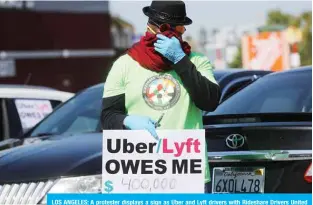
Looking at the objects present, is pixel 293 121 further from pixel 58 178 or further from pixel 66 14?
pixel 66 14

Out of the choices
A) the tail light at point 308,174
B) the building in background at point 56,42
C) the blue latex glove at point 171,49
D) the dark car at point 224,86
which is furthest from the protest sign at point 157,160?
the building in background at point 56,42

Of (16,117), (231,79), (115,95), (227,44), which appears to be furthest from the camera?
(227,44)

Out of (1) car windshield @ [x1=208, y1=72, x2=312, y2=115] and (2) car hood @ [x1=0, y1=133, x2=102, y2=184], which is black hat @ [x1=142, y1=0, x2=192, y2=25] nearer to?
(2) car hood @ [x1=0, y1=133, x2=102, y2=184]

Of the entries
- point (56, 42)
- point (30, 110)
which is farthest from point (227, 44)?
point (30, 110)

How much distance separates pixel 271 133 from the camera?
15.4 feet

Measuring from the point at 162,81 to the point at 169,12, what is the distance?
35cm

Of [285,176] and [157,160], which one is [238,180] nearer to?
[285,176]

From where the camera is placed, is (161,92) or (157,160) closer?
(157,160)

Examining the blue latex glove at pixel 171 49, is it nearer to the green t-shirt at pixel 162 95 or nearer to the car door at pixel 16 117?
the green t-shirt at pixel 162 95

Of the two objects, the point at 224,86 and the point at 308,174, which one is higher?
the point at 224,86

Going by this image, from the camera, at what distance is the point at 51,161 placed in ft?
16.9

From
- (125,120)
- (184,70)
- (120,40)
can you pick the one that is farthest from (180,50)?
Result: (120,40)

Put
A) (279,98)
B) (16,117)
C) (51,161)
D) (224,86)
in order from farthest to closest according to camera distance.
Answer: (16,117), (224,86), (279,98), (51,161)

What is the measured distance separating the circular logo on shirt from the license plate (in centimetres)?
78
